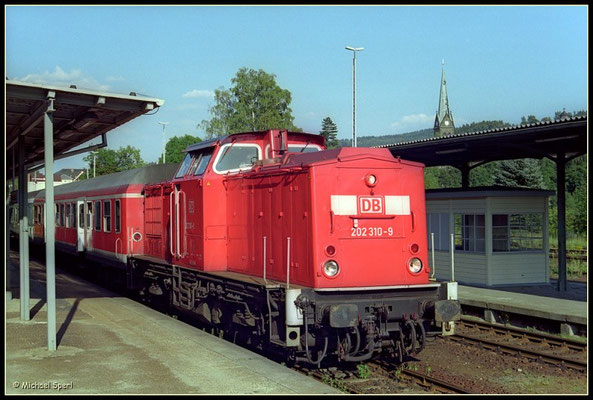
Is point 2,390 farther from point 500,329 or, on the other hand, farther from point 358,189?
point 500,329

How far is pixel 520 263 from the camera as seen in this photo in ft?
58.5

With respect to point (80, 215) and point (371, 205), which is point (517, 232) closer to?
point (371, 205)

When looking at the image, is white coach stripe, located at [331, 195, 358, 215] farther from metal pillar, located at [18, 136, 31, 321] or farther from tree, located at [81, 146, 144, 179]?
tree, located at [81, 146, 144, 179]

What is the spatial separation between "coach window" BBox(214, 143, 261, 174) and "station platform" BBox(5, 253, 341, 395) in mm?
2991

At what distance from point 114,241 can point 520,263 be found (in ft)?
37.3

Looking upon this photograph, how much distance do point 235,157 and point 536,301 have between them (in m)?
8.12

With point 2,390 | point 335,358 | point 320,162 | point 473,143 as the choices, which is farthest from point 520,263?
point 2,390

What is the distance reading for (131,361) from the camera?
884 centimetres

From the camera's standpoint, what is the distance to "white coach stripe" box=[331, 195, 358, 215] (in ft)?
29.2

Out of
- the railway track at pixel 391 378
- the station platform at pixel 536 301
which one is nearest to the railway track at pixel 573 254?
the station platform at pixel 536 301

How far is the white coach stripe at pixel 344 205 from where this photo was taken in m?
8.90

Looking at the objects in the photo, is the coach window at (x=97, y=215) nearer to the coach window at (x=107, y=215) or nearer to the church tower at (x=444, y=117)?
the coach window at (x=107, y=215)

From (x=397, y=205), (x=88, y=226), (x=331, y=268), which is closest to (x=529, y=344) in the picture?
(x=397, y=205)

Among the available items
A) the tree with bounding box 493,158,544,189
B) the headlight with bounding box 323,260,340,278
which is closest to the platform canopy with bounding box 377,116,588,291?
the headlight with bounding box 323,260,340,278
